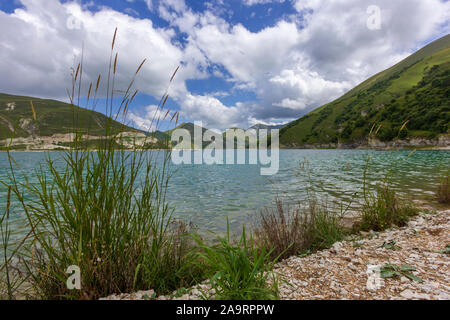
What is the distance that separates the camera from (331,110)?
7072 inches

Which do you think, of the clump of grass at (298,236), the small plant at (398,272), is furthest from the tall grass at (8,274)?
the small plant at (398,272)

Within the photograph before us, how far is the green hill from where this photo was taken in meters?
74.9

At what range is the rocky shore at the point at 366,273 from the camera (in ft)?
7.76

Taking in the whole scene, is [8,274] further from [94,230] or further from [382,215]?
[382,215]

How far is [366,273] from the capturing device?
282 centimetres

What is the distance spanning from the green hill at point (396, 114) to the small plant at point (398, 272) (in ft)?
100

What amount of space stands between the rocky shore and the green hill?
29491 mm

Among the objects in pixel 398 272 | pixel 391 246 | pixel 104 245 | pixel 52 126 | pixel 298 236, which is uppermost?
pixel 52 126

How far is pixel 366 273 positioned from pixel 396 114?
4683 inches

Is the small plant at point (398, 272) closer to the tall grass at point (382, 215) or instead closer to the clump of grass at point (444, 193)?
the tall grass at point (382, 215)

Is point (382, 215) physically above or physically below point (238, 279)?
below

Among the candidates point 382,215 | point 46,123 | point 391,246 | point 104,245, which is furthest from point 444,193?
point 46,123
